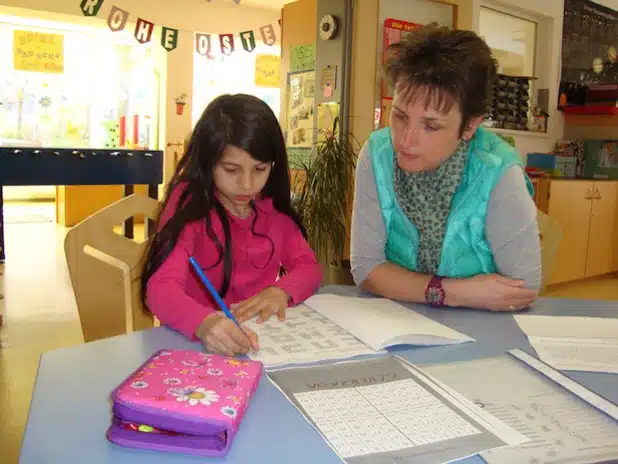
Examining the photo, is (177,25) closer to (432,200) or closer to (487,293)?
(432,200)

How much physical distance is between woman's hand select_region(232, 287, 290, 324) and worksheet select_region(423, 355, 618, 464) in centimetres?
31

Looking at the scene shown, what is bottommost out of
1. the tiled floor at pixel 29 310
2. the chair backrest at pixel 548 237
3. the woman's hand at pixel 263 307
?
the tiled floor at pixel 29 310

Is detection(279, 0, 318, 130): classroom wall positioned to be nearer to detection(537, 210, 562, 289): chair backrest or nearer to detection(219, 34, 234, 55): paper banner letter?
detection(219, 34, 234, 55): paper banner letter

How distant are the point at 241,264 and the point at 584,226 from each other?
3.88m

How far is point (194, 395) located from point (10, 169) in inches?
154

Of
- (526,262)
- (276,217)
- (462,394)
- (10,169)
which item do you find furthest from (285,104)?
(462,394)

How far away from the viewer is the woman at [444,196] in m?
1.12

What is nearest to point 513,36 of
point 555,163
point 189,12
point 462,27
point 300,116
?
point 555,163

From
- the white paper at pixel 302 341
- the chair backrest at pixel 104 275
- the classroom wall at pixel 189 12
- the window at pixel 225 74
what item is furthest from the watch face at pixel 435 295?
the window at pixel 225 74

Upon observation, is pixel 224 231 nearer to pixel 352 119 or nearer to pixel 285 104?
pixel 352 119

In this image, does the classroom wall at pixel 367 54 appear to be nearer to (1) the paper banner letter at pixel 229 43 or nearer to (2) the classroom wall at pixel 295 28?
(2) the classroom wall at pixel 295 28

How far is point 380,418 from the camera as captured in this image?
0.62 metres

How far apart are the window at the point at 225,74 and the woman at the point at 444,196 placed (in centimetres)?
596

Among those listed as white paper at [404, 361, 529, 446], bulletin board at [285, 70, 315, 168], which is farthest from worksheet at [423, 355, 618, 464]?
bulletin board at [285, 70, 315, 168]
